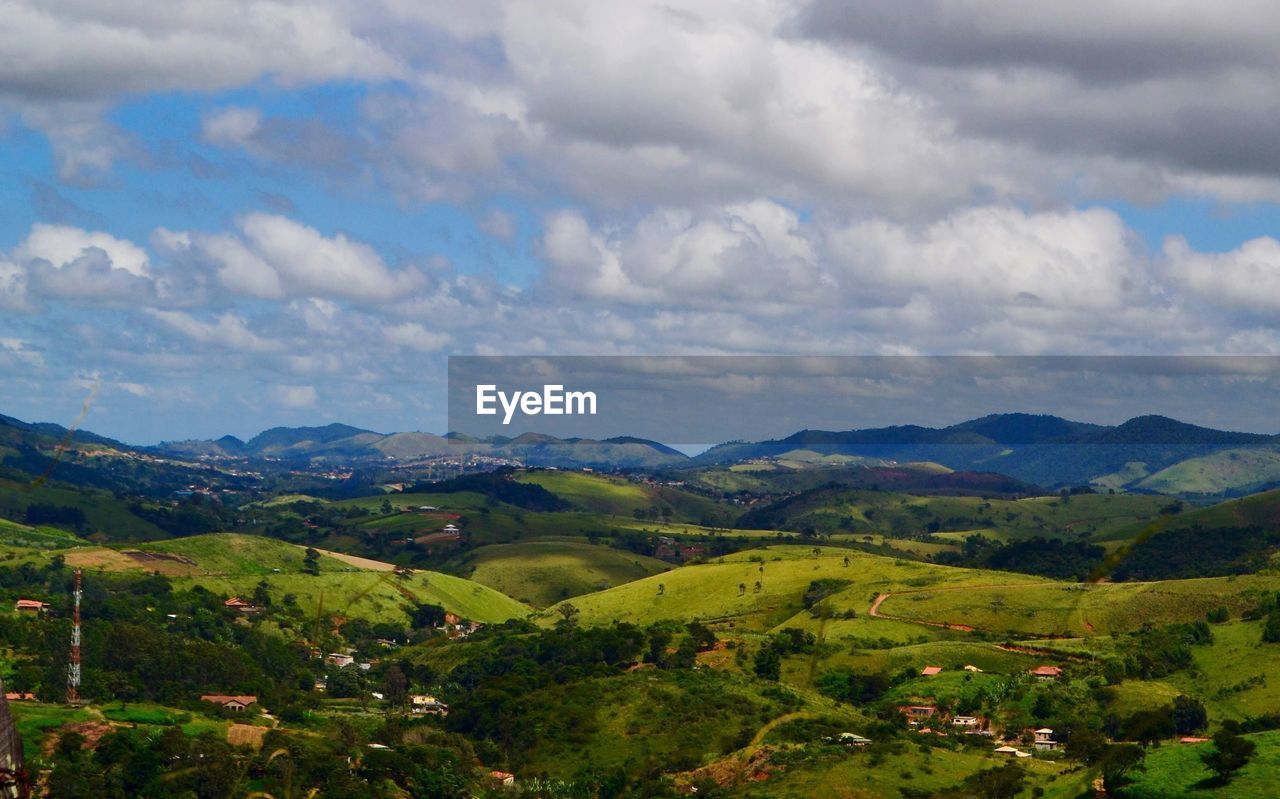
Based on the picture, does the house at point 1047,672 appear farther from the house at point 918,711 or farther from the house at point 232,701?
the house at point 232,701

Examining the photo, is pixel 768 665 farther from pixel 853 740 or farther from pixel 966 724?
pixel 853 740

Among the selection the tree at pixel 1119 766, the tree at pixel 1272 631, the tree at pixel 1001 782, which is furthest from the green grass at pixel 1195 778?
the tree at pixel 1272 631

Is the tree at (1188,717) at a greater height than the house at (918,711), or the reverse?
the tree at (1188,717)

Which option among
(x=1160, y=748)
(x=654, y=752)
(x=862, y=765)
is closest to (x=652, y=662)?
(x=654, y=752)

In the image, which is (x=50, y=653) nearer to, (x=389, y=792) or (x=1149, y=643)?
(x=389, y=792)

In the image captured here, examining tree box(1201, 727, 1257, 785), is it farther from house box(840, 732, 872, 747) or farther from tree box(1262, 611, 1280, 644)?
tree box(1262, 611, 1280, 644)
